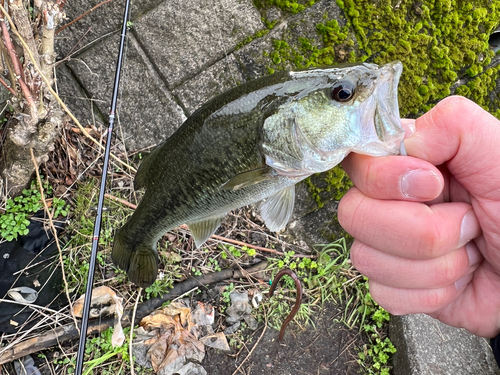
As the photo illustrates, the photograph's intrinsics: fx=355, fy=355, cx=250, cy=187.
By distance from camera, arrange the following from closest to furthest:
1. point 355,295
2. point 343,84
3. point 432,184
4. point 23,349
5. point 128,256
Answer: point 432,184 < point 343,84 < point 128,256 < point 23,349 < point 355,295

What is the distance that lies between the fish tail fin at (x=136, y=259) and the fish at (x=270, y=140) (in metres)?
0.29

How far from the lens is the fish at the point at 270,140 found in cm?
134

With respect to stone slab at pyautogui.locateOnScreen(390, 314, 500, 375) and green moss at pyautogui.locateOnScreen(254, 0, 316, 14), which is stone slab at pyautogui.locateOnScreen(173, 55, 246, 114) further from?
stone slab at pyautogui.locateOnScreen(390, 314, 500, 375)

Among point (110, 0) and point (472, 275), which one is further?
point (110, 0)

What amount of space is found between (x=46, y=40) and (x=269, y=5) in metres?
1.77

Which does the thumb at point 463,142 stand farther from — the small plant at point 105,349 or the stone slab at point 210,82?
the small plant at point 105,349

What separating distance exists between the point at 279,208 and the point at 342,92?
68 cm

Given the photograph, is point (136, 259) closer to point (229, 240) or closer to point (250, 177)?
point (250, 177)

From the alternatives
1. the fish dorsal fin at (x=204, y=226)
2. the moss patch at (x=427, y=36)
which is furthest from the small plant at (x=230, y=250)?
the moss patch at (x=427, y=36)

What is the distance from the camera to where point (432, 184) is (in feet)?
4.18

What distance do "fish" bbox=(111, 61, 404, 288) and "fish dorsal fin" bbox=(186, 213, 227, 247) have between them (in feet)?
0.17

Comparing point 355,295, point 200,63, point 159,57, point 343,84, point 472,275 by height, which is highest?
point 159,57

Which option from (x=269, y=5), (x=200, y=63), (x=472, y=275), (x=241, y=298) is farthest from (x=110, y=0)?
(x=472, y=275)

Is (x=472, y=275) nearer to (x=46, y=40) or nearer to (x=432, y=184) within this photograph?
(x=432, y=184)
